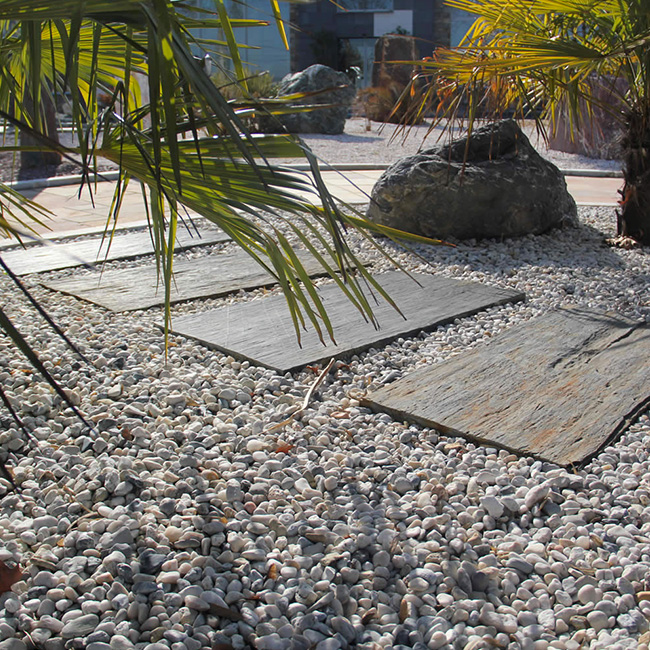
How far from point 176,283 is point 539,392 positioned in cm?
159

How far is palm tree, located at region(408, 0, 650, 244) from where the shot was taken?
307 cm

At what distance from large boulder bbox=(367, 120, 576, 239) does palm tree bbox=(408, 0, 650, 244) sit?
34 centimetres

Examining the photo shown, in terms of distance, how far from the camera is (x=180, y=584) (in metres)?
1.33

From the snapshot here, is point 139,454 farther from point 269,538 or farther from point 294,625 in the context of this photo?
point 294,625

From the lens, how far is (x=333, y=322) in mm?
2748

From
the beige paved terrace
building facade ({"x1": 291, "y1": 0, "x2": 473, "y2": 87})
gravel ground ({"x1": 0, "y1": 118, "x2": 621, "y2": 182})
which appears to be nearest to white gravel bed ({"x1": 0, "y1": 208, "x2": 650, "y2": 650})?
the beige paved terrace

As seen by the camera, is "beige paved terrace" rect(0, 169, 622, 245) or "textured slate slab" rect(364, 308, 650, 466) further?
"beige paved terrace" rect(0, 169, 622, 245)

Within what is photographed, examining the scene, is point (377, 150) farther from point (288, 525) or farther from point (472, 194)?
point (288, 525)

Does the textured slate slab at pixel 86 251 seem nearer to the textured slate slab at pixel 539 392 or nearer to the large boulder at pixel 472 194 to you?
the large boulder at pixel 472 194

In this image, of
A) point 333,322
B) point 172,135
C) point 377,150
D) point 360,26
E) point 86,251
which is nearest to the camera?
point 172,135

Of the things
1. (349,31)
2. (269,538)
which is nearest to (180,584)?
(269,538)

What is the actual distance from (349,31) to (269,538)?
2040 cm

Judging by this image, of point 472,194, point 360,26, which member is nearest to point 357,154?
point 472,194

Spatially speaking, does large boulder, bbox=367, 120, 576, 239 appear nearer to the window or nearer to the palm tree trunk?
the palm tree trunk
